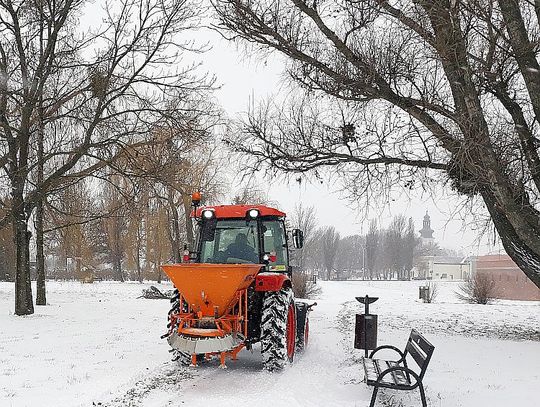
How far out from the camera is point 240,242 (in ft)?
30.7

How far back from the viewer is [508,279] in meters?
54.2

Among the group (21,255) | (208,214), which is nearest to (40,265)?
(21,255)

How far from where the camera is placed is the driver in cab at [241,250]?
9188mm

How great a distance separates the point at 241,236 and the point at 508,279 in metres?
50.8

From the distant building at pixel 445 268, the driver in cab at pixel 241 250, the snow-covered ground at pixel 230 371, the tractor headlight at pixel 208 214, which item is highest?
the tractor headlight at pixel 208 214

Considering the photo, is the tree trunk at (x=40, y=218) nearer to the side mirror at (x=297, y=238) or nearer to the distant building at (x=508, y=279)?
the side mirror at (x=297, y=238)

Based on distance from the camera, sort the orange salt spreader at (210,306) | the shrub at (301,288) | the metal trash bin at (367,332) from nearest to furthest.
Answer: the orange salt spreader at (210,306), the metal trash bin at (367,332), the shrub at (301,288)

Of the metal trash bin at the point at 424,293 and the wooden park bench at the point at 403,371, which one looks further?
the metal trash bin at the point at 424,293

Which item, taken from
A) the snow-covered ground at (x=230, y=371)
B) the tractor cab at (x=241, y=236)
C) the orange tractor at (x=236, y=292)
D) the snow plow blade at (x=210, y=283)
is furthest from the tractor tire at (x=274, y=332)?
the tractor cab at (x=241, y=236)

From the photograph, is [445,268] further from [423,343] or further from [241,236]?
[423,343]

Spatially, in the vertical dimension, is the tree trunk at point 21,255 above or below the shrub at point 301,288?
above

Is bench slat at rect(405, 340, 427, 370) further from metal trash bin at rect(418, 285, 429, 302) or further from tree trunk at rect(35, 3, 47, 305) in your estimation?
metal trash bin at rect(418, 285, 429, 302)

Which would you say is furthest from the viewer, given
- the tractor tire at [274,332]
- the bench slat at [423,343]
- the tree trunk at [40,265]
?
the tree trunk at [40,265]

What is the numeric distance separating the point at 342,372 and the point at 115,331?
5883 mm
